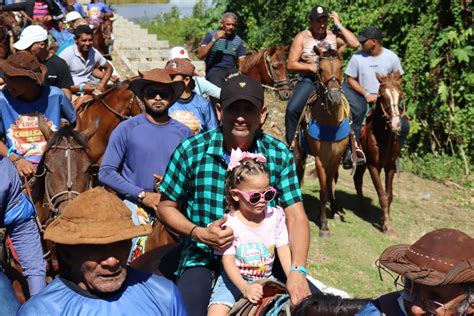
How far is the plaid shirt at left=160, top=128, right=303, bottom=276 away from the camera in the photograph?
5.29m

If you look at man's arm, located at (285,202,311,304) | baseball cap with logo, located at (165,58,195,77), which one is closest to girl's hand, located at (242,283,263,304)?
man's arm, located at (285,202,311,304)

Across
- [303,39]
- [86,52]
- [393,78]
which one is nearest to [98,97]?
[86,52]

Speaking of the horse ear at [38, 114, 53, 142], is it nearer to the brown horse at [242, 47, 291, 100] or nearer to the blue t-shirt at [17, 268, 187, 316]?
the blue t-shirt at [17, 268, 187, 316]

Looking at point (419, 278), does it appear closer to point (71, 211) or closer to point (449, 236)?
point (449, 236)

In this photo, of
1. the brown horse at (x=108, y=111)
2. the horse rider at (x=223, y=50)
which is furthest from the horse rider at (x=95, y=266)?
the horse rider at (x=223, y=50)

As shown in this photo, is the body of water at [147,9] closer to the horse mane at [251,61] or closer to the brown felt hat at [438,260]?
the horse mane at [251,61]

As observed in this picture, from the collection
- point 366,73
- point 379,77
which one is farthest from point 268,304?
point 366,73

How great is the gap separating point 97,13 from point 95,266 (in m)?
18.8

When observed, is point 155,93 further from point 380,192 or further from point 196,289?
point 380,192

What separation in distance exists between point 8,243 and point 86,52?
22.8 ft

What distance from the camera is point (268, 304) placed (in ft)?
15.9

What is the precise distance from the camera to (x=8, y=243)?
634 centimetres

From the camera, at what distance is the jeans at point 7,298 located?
186 inches

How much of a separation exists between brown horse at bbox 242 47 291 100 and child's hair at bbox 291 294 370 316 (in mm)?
11120
